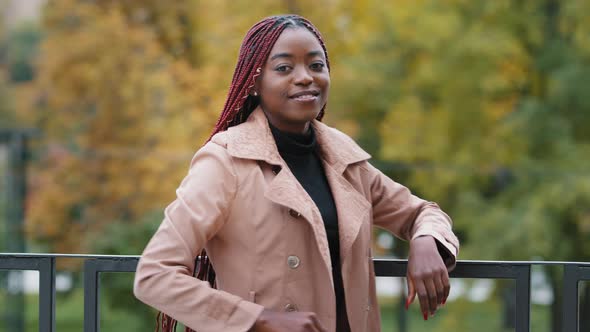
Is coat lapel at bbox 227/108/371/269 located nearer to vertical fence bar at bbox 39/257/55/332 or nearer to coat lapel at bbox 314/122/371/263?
coat lapel at bbox 314/122/371/263

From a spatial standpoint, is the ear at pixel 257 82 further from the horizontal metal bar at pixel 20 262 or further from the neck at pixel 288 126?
the horizontal metal bar at pixel 20 262

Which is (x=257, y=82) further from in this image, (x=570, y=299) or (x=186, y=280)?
(x=570, y=299)

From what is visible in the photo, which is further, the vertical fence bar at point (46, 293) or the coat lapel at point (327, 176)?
the vertical fence bar at point (46, 293)

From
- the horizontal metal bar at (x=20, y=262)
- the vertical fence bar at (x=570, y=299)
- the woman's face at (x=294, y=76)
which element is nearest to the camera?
the woman's face at (x=294, y=76)

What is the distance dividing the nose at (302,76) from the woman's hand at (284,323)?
1.97 feet

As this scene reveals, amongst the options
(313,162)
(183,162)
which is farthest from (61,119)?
(313,162)

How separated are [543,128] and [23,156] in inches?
336

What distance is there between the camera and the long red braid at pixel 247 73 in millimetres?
2461

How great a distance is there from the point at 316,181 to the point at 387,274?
1.27ft

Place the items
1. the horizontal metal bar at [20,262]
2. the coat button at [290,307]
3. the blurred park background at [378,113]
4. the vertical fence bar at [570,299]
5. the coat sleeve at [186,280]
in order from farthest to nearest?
the blurred park background at [378,113]
the horizontal metal bar at [20,262]
the vertical fence bar at [570,299]
the coat button at [290,307]
the coat sleeve at [186,280]

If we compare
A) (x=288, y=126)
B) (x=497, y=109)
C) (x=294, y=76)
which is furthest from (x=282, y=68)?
(x=497, y=109)

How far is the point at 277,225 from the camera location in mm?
2357

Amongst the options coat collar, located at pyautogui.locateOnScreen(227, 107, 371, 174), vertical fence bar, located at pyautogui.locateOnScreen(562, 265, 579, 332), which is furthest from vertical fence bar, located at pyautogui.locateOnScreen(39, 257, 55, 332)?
vertical fence bar, located at pyautogui.locateOnScreen(562, 265, 579, 332)

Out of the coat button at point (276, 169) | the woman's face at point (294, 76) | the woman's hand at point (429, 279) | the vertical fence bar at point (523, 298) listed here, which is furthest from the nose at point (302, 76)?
the vertical fence bar at point (523, 298)
